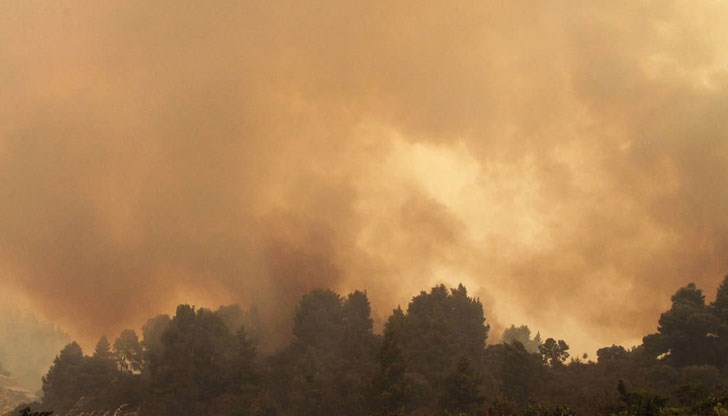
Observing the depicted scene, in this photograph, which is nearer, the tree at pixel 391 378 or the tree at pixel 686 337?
the tree at pixel 391 378

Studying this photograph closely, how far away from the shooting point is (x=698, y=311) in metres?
76.6

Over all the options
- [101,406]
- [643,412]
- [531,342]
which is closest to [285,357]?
[101,406]

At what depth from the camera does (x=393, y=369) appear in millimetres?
73500

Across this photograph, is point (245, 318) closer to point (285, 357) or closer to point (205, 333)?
point (205, 333)

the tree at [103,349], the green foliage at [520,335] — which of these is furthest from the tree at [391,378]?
the green foliage at [520,335]

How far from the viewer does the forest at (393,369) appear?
66.9 m

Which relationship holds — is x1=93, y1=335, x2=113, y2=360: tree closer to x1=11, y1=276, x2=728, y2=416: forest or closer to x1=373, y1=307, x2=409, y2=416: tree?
x1=11, y1=276, x2=728, y2=416: forest

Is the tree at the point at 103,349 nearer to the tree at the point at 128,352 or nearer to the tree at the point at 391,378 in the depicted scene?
the tree at the point at 128,352

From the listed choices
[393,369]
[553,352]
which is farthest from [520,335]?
[393,369]

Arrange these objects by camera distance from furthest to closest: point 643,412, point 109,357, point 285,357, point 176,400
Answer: point 109,357 → point 285,357 → point 176,400 → point 643,412

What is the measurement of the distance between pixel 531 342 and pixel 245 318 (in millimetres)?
108061

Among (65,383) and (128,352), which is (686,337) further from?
(128,352)

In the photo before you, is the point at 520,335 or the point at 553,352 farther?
the point at 520,335

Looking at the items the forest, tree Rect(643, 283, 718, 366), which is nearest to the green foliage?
the forest
